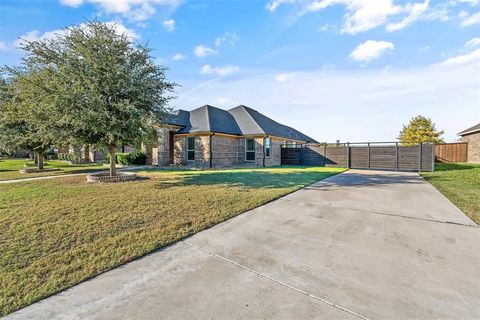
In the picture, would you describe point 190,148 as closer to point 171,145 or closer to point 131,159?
point 171,145

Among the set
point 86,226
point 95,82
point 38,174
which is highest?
point 95,82

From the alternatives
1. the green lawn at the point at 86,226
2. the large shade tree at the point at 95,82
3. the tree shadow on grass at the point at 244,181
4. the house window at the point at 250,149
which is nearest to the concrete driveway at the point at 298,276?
the green lawn at the point at 86,226

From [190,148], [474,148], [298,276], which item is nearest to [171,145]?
[190,148]

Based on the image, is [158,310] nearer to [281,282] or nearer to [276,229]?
[281,282]

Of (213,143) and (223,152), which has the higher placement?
(213,143)

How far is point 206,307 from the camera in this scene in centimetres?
219

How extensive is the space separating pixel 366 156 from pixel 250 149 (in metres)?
9.64

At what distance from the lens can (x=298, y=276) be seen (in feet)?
9.07

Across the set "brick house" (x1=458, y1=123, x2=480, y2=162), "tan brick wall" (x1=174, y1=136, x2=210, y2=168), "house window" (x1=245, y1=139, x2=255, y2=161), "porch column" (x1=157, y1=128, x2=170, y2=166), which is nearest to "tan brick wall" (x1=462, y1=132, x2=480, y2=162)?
"brick house" (x1=458, y1=123, x2=480, y2=162)

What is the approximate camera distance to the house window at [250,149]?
19.4m

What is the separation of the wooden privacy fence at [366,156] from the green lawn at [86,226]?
13221 millimetres

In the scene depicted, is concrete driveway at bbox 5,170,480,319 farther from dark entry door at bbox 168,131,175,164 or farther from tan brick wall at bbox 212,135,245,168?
dark entry door at bbox 168,131,175,164

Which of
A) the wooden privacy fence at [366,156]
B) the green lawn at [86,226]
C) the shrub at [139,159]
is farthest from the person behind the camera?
the shrub at [139,159]

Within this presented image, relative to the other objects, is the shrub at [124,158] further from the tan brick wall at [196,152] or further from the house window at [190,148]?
the house window at [190,148]
